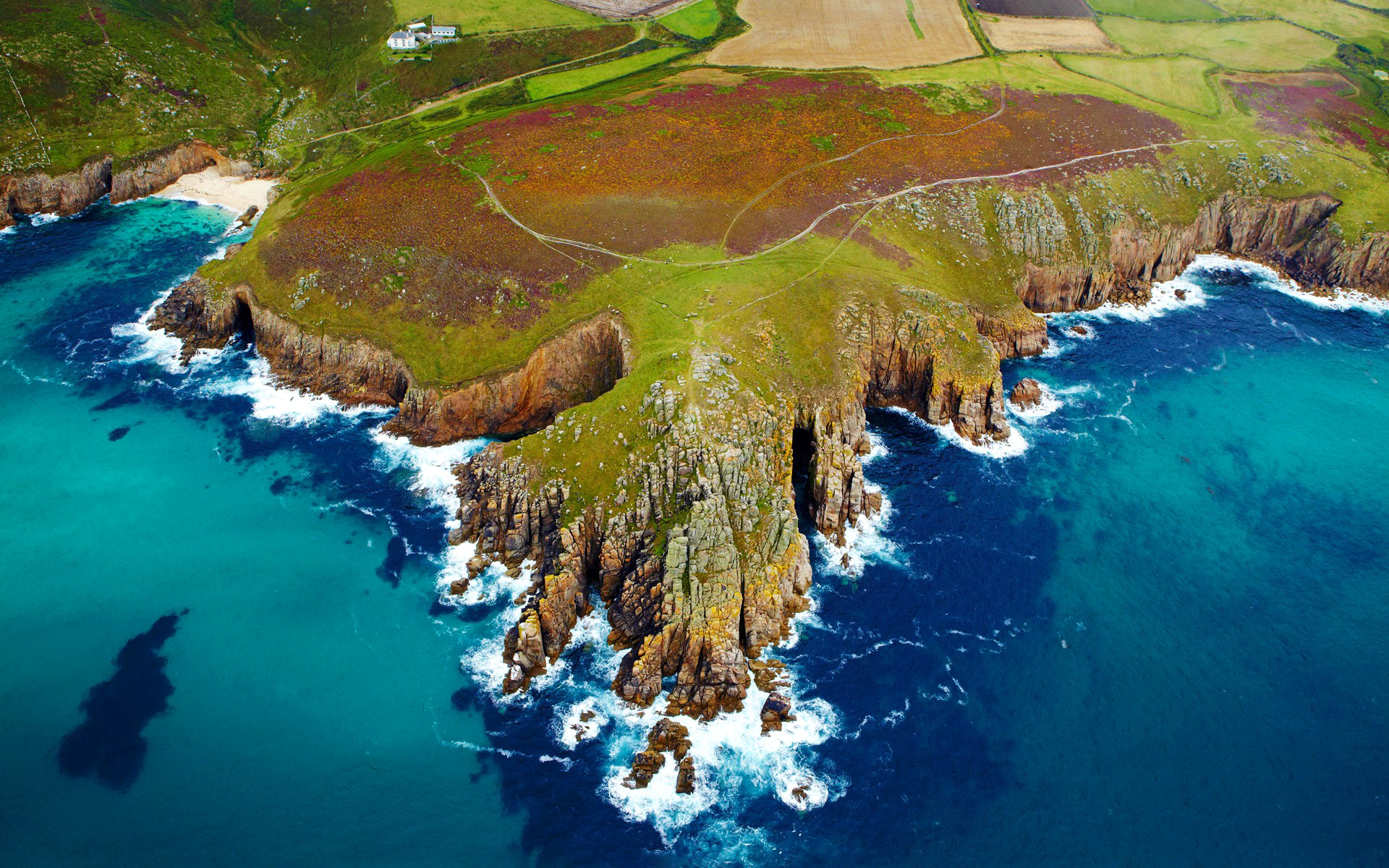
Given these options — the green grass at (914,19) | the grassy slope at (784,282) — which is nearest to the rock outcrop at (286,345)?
the grassy slope at (784,282)

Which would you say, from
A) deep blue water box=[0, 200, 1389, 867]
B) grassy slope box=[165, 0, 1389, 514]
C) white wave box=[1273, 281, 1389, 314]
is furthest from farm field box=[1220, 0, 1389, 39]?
deep blue water box=[0, 200, 1389, 867]

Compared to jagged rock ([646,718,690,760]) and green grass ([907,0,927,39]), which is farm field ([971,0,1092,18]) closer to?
green grass ([907,0,927,39])

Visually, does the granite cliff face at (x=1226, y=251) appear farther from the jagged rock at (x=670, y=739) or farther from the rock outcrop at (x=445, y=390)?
the jagged rock at (x=670, y=739)

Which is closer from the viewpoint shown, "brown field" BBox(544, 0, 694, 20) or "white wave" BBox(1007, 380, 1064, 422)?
"white wave" BBox(1007, 380, 1064, 422)

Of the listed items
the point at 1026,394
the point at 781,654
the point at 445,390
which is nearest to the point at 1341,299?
the point at 1026,394

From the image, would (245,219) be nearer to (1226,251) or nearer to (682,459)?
(682,459)

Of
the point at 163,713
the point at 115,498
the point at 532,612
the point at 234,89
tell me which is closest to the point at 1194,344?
the point at 532,612
